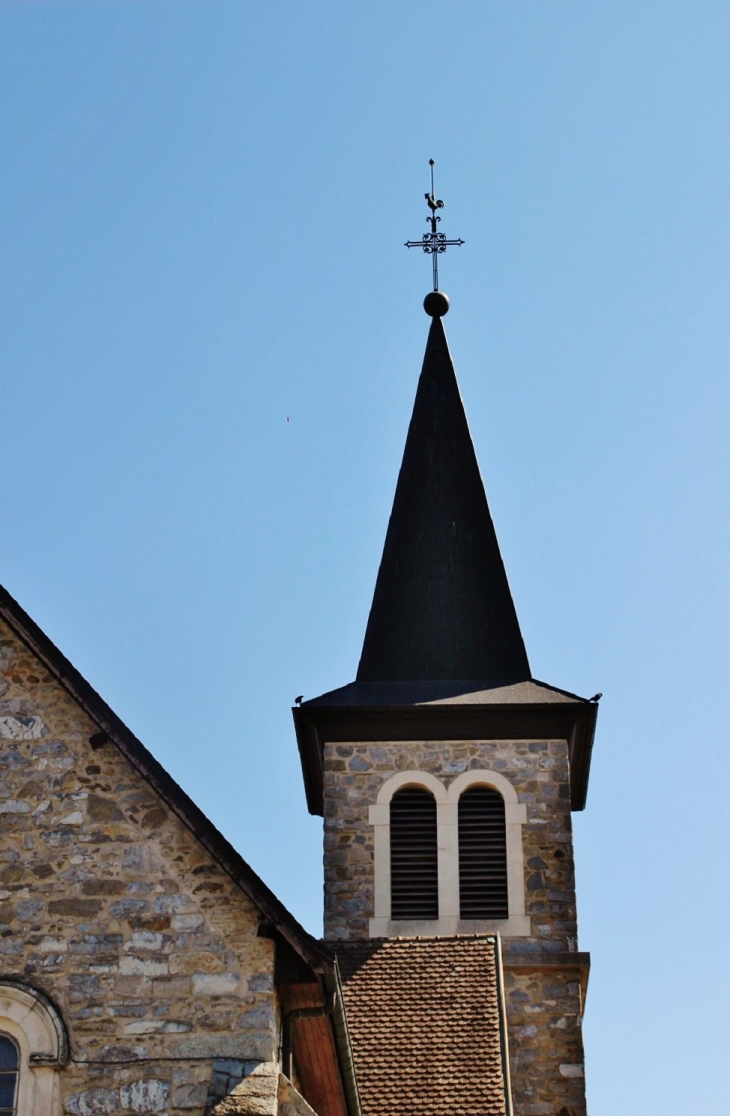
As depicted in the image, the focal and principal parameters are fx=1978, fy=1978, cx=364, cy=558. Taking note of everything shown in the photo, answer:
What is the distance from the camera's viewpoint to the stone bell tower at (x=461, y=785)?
67.3ft

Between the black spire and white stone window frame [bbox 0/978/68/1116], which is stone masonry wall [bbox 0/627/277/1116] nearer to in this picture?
white stone window frame [bbox 0/978/68/1116]

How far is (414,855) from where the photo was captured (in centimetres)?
2150

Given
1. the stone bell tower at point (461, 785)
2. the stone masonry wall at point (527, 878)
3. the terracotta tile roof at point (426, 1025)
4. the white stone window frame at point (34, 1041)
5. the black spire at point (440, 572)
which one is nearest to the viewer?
the white stone window frame at point (34, 1041)

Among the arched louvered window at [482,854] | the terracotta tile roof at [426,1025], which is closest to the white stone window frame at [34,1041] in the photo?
the terracotta tile roof at [426,1025]

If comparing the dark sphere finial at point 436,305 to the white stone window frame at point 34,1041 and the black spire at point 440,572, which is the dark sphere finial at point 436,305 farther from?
the white stone window frame at point 34,1041

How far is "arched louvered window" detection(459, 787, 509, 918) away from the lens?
21.2 metres

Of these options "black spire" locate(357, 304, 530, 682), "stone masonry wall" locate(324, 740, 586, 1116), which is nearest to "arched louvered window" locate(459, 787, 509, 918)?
"stone masonry wall" locate(324, 740, 586, 1116)

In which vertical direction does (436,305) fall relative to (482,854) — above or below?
above

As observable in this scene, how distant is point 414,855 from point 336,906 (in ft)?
3.39

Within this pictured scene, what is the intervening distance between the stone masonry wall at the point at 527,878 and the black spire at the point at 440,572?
1183 mm

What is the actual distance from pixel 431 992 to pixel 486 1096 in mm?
1582

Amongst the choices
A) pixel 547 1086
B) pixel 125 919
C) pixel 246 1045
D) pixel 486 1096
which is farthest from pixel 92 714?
pixel 547 1086

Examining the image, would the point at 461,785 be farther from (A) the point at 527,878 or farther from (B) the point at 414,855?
(A) the point at 527,878

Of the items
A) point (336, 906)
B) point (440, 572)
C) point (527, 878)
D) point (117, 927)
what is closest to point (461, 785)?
point (527, 878)
